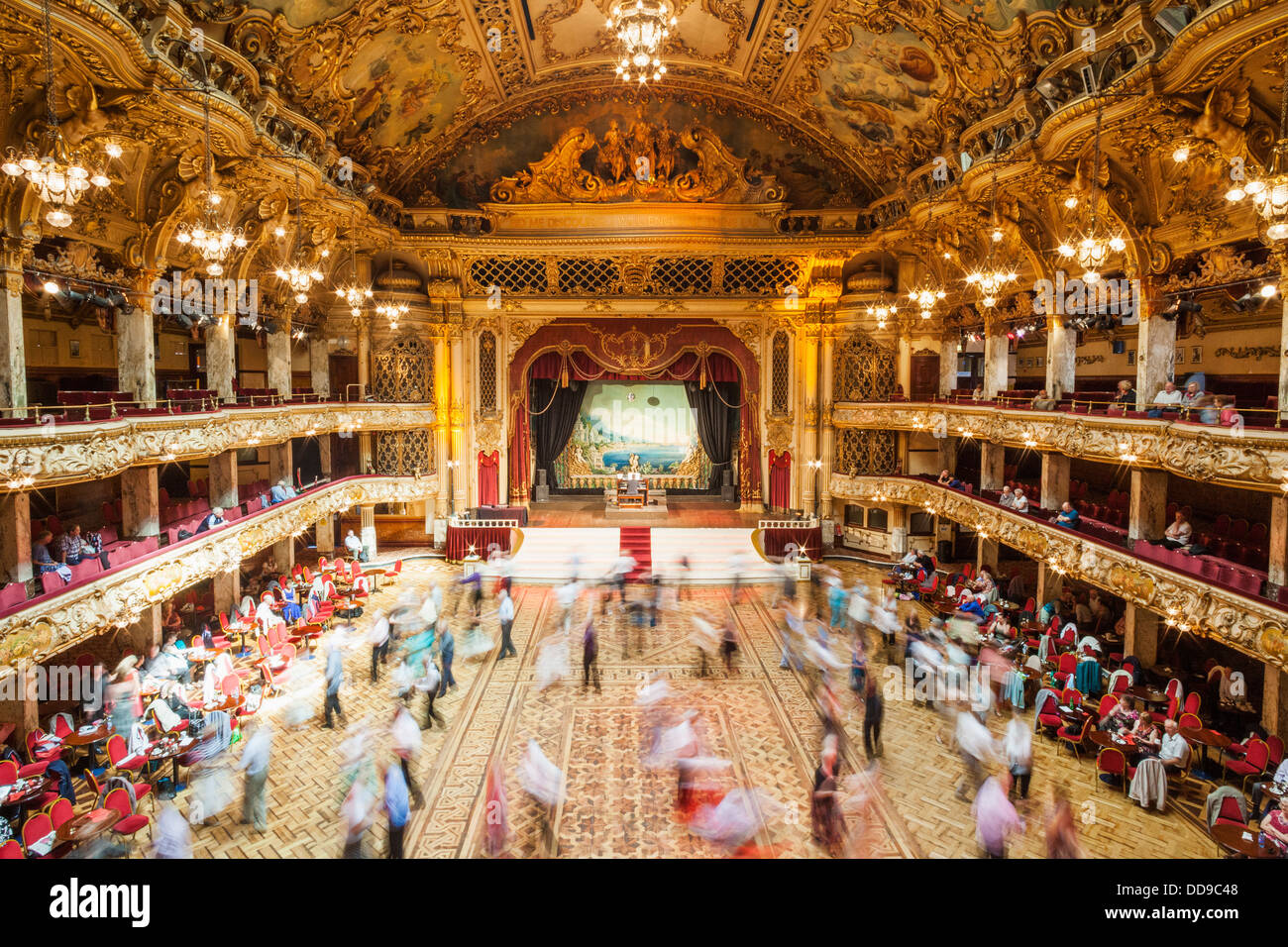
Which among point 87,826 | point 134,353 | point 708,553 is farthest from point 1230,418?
point 134,353

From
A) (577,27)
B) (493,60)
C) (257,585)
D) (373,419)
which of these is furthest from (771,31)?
(257,585)

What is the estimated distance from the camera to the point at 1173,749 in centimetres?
908

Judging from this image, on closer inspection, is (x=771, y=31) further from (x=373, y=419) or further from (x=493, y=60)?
(x=373, y=419)

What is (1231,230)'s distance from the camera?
36.9 ft

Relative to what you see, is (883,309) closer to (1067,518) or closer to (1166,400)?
(1067,518)

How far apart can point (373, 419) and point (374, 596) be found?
18.7ft

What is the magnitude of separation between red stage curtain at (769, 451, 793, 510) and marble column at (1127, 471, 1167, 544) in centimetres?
1094

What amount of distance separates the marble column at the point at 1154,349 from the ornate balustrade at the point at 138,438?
16.5 m

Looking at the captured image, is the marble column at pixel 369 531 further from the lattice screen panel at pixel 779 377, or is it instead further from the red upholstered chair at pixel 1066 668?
the red upholstered chair at pixel 1066 668

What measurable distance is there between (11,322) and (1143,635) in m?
18.2

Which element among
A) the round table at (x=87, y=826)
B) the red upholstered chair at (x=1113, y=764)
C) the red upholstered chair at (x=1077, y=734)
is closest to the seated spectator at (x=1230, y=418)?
the red upholstered chair at (x=1077, y=734)

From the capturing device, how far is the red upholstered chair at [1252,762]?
29.0 feet

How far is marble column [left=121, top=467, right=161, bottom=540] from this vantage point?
41.3ft

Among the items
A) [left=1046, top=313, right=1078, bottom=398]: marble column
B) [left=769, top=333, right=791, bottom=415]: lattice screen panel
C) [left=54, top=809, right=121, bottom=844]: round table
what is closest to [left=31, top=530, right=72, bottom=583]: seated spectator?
[left=54, top=809, right=121, bottom=844]: round table
